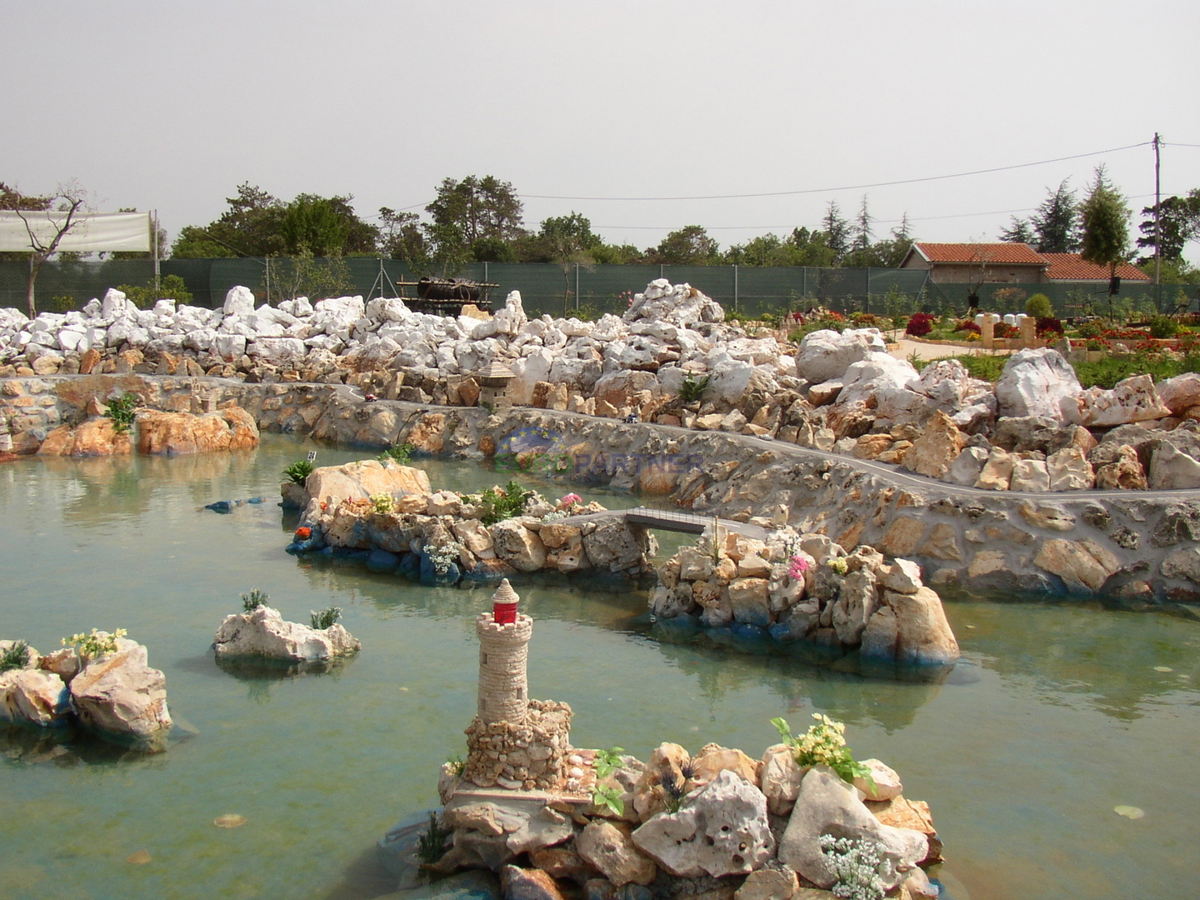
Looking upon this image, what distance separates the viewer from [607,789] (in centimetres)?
728

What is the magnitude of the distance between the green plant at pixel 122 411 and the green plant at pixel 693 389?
15457 millimetres

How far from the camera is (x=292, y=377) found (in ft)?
108

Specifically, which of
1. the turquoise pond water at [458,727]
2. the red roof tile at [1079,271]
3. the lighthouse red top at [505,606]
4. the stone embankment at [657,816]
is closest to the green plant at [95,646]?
the turquoise pond water at [458,727]

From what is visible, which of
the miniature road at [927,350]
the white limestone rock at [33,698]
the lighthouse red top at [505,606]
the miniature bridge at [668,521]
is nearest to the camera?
the lighthouse red top at [505,606]

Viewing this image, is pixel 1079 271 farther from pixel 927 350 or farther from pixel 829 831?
pixel 829 831

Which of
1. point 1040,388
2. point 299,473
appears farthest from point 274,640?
point 1040,388

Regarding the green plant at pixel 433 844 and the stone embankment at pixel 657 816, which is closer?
the stone embankment at pixel 657 816

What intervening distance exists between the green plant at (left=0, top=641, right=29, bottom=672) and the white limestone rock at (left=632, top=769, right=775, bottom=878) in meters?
7.63

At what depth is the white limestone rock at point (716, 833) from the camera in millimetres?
6734

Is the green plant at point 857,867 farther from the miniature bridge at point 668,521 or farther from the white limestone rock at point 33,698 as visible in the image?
the miniature bridge at point 668,521

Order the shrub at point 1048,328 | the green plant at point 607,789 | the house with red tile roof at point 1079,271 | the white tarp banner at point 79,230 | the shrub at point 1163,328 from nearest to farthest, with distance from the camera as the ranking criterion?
the green plant at point 607,789
the shrub at point 1163,328
the shrub at point 1048,328
the white tarp banner at point 79,230
the house with red tile roof at point 1079,271

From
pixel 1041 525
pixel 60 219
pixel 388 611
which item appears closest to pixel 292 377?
pixel 60 219

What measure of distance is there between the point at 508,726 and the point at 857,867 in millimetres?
2729

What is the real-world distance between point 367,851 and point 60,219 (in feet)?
141
